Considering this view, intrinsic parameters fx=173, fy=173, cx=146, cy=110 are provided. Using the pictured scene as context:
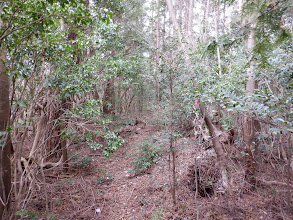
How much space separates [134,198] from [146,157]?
1675mm

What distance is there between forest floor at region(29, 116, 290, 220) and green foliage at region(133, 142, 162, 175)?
18 centimetres

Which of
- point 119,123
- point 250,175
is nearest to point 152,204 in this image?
point 250,175

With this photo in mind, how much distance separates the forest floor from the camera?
3.39 m

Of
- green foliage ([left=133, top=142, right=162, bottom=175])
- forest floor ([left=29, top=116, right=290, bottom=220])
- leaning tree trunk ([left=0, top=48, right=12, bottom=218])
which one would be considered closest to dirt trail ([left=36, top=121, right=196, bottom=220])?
forest floor ([left=29, top=116, right=290, bottom=220])

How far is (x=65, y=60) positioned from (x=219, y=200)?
4.30 meters

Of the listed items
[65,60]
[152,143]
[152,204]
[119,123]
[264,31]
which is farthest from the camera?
[119,123]

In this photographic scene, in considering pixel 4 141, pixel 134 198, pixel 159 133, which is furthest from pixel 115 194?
pixel 4 141

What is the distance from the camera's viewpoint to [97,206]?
4.24 meters

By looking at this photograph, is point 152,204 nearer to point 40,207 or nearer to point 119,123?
point 40,207

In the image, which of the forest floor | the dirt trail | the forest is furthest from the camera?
the dirt trail

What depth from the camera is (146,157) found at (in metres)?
5.98

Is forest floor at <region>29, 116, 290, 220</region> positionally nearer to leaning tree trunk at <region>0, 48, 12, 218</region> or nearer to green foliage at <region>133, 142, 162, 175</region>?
green foliage at <region>133, 142, 162, 175</region>

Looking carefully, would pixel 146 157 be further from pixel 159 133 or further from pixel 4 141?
pixel 4 141

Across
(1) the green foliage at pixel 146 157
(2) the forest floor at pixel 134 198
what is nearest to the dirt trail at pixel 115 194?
(2) the forest floor at pixel 134 198
